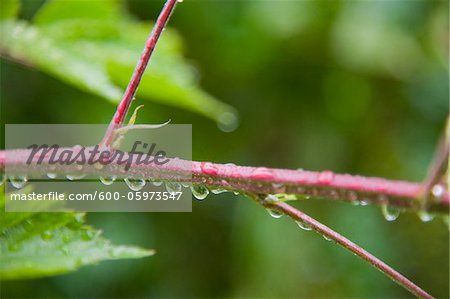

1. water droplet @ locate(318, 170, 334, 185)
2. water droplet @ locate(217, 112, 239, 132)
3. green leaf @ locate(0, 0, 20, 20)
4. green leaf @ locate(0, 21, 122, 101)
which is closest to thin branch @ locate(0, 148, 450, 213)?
water droplet @ locate(318, 170, 334, 185)

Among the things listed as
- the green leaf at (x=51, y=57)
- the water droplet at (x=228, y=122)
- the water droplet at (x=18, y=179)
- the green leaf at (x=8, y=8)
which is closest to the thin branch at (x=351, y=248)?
the water droplet at (x=18, y=179)

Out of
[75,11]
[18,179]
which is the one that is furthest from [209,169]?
[75,11]

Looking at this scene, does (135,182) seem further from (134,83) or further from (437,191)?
(437,191)

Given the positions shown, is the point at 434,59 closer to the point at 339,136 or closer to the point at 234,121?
the point at 339,136

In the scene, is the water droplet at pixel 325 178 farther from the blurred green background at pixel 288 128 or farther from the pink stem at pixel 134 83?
the blurred green background at pixel 288 128

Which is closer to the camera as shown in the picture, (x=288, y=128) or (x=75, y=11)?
(x=75, y=11)

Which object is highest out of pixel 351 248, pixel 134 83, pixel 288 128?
pixel 134 83
